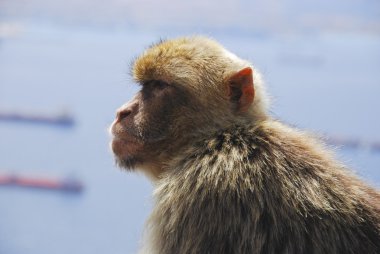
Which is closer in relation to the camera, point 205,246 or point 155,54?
point 205,246

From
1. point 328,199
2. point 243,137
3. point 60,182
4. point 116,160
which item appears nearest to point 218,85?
point 243,137

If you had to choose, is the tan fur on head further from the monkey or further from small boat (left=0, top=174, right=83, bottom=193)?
small boat (left=0, top=174, right=83, bottom=193)

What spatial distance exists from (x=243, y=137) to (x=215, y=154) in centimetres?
10

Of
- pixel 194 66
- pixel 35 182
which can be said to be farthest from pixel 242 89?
pixel 35 182

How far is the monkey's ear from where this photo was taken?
5.19 ft

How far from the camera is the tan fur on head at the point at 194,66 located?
1.58 metres

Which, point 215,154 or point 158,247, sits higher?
point 215,154

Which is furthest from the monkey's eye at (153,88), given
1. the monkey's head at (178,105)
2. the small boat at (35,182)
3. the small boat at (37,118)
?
the small boat at (37,118)

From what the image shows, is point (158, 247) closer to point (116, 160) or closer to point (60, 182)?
point (116, 160)

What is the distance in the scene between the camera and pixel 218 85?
1.59 meters

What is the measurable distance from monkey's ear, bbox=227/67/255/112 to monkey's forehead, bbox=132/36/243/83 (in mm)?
45

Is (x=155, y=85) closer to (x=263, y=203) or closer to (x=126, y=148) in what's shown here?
(x=126, y=148)

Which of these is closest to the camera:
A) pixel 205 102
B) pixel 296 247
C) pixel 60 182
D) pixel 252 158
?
pixel 296 247

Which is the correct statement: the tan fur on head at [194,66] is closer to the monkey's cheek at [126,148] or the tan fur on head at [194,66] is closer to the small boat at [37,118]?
the monkey's cheek at [126,148]
